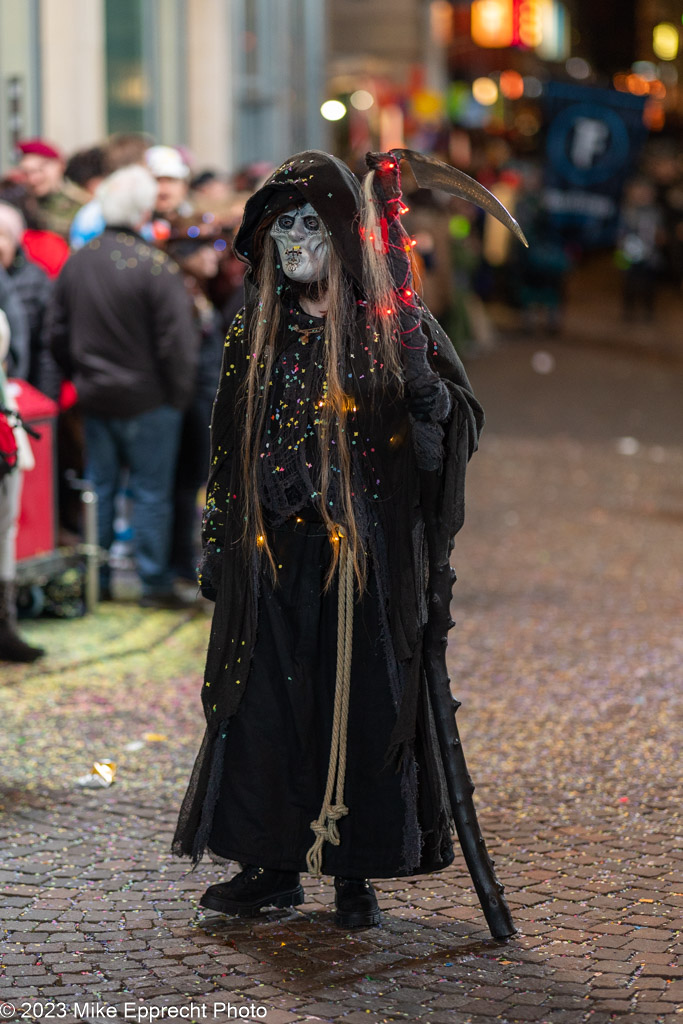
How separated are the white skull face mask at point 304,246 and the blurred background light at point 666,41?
4898cm

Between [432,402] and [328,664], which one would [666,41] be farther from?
[328,664]

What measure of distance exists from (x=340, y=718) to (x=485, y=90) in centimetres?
3681

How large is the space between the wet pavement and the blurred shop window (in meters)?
7.45

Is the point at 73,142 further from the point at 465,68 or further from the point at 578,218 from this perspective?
the point at 465,68

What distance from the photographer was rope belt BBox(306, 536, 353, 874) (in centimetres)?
440

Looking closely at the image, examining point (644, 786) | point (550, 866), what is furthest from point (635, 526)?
point (550, 866)

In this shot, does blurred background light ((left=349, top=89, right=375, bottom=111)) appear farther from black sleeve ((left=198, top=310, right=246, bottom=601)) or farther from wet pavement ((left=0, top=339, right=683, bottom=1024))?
black sleeve ((left=198, top=310, right=246, bottom=601))

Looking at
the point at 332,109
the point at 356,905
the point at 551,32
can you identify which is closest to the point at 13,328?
the point at 356,905

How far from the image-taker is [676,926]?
181 inches

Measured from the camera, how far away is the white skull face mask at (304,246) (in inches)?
175

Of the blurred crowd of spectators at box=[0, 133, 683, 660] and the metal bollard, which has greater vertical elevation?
the blurred crowd of spectators at box=[0, 133, 683, 660]

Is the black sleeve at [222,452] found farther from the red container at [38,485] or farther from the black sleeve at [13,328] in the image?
the black sleeve at [13,328]

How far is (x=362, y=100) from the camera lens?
27.5m

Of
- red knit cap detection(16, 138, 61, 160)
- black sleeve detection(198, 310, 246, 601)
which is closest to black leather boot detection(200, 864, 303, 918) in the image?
black sleeve detection(198, 310, 246, 601)
